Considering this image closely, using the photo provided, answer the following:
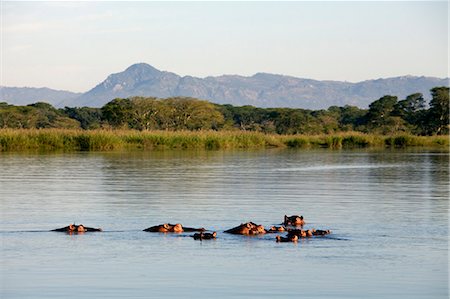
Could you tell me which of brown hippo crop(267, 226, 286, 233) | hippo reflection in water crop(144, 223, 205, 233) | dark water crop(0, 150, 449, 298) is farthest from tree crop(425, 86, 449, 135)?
hippo reflection in water crop(144, 223, 205, 233)

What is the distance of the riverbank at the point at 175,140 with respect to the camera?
140ft

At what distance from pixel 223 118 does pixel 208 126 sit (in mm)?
9866

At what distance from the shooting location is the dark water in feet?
33.0

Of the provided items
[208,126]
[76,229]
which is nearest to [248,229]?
[76,229]

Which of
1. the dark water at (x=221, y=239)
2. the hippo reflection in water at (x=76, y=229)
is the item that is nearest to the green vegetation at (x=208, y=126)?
the dark water at (x=221, y=239)

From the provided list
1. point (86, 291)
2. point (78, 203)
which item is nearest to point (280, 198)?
point (78, 203)

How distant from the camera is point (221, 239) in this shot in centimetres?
1312

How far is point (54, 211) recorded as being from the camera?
53.8ft

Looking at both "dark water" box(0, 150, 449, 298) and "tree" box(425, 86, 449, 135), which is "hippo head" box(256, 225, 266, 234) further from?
"tree" box(425, 86, 449, 135)

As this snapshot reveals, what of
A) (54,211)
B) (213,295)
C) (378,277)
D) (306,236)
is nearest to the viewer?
(213,295)

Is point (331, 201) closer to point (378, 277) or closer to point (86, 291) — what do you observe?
point (378, 277)

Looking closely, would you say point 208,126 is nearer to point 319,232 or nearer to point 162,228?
point 162,228

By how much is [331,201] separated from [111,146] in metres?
26.6

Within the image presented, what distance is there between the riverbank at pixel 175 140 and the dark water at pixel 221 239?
1702 cm
